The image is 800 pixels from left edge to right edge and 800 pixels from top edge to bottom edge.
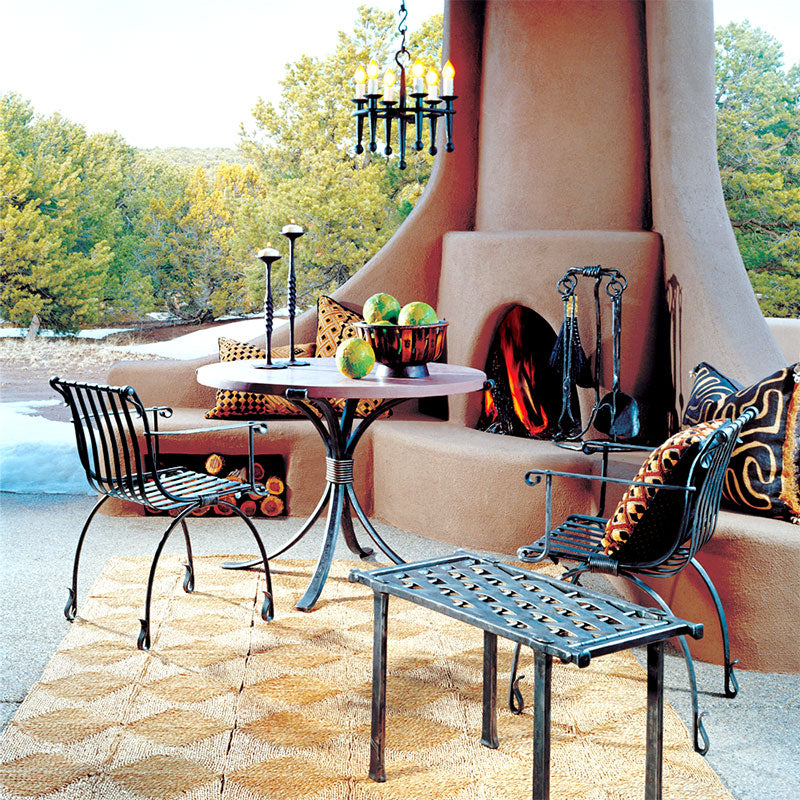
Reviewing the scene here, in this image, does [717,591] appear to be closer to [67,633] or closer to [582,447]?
[582,447]

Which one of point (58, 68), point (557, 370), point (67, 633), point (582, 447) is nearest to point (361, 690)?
point (67, 633)

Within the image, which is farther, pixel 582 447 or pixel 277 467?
pixel 277 467

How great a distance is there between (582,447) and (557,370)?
0.48 metres

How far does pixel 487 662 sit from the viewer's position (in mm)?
2680

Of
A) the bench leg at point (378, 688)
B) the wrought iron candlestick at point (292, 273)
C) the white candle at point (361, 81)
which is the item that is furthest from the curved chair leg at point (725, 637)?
the white candle at point (361, 81)

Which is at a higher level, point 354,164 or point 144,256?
point 354,164

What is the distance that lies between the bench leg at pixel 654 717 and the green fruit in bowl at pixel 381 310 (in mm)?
1997

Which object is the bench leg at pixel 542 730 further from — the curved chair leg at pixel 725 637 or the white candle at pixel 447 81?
the white candle at pixel 447 81

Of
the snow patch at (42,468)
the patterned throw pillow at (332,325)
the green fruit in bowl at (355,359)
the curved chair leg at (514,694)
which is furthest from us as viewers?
the snow patch at (42,468)

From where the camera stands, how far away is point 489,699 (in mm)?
2660

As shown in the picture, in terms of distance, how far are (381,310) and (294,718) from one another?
164cm

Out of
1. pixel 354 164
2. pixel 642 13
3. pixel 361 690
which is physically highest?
pixel 642 13

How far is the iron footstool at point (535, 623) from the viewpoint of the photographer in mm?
1986

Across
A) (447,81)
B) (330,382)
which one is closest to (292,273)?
(330,382)
